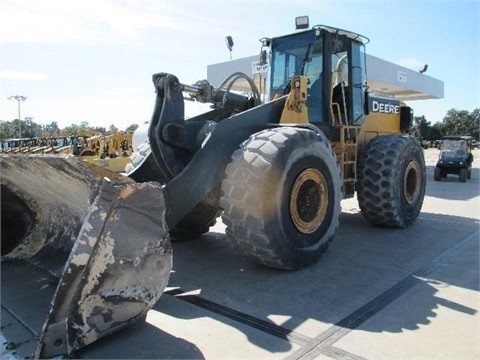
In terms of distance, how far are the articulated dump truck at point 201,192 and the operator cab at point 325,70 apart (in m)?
0.02

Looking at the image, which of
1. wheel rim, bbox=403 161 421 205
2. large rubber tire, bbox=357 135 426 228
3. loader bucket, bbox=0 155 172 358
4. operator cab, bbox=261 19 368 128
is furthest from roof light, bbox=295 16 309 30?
loader bucket, bbox=0 155 172 358

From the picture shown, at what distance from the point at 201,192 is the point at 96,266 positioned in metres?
1.52

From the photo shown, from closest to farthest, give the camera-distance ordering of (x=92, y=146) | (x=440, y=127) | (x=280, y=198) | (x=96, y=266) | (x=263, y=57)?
(x=96, y=266) → (x=280, y=198) → (x=263, y=57) → (x=92, y=146) → (x=440, y=127)

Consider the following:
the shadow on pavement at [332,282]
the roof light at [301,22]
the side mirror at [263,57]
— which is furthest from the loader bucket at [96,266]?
the roof light at [301,22]

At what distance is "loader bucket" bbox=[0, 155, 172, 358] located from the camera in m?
2.57

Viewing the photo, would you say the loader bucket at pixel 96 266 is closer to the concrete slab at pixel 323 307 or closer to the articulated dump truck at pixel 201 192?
the articulated dump truck at pixel 201 192

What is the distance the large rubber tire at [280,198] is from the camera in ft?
12.3

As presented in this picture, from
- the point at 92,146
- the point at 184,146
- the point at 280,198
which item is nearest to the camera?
the point at 280,198

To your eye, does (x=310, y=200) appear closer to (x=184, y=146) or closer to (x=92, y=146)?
(x=184, y=146)

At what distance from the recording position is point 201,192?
157 inches

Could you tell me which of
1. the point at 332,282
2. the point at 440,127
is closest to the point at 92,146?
the point at 332,282

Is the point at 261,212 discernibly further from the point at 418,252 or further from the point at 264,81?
the point at 264,81

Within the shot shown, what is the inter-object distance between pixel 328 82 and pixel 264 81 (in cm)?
114

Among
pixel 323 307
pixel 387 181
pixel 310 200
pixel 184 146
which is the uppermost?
pixel 184 146
